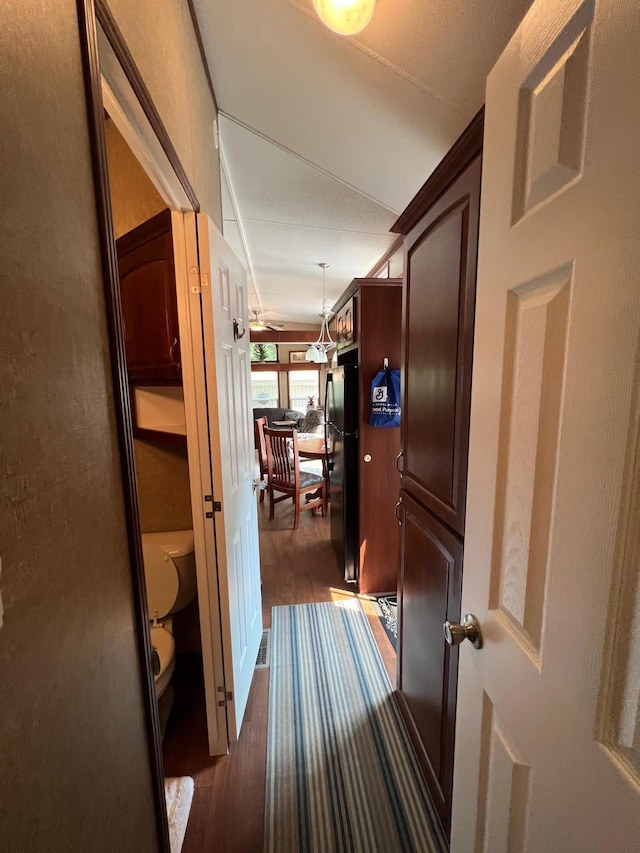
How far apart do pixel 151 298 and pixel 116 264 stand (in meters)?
0.92

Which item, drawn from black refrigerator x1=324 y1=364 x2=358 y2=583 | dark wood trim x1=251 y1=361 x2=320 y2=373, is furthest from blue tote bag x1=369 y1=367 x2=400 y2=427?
dark wood trim x1=251 y1=361 x2=320 y2=373

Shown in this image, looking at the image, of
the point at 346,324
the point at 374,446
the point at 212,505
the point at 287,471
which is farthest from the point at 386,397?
the point at 287,471

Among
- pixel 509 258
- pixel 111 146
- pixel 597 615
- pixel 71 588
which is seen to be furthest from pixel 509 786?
pixel 111 146

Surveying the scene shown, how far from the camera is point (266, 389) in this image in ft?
27.9

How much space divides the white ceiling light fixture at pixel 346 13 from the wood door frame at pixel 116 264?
53cm

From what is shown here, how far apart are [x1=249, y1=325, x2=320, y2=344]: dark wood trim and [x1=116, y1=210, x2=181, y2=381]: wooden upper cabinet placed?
6.36m

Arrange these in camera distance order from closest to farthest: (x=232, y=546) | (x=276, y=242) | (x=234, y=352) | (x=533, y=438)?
(x=533, y=438) < (x=232, y=546) < (x=234, y=352) < (x=276, y=242)

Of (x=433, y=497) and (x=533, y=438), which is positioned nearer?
(x=533, y=438)

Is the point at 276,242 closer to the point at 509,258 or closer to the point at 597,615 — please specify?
the point at 509,258

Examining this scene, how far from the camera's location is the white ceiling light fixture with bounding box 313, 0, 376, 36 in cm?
90

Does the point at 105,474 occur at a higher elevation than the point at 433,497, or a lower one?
higher

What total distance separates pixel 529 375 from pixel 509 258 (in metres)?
0.22

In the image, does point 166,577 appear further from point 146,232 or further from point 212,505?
point 146,232

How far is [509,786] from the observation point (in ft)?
2.02
